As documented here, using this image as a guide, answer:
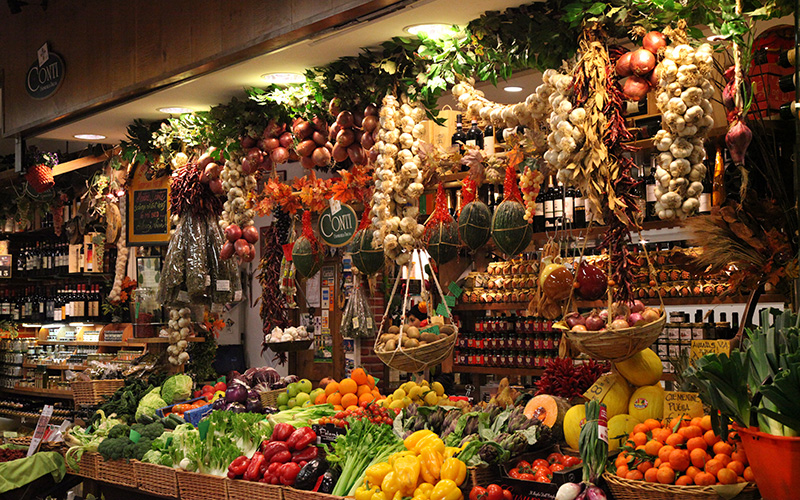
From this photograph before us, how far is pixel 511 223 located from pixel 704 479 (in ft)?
5.95

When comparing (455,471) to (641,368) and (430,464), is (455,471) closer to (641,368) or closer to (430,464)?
(430,464)

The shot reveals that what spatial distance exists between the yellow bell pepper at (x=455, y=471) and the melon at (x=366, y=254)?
1.72 m

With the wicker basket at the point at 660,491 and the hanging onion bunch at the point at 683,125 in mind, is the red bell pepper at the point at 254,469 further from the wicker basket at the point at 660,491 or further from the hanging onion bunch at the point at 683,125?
the hanging onion bunch at the point at 683,125

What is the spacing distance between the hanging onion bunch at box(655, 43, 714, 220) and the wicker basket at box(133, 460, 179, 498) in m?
3.07

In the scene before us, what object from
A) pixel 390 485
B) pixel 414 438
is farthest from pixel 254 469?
pixel 390 485

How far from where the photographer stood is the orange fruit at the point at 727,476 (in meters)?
2.71

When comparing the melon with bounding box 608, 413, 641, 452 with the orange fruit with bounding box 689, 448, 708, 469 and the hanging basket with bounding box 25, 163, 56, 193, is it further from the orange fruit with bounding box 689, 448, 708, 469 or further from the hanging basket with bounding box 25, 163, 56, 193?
the hanging basket with bounding box 25, 163, 56, 193

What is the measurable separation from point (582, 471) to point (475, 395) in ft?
13.7

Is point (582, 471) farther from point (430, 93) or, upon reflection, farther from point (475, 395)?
point (475, 395)

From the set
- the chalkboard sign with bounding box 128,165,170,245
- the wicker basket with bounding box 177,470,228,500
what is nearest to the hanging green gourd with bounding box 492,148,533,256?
the wicker basket with bounding box 177,470,228,500

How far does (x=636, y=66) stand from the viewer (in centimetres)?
336

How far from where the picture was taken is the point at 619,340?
128 inches

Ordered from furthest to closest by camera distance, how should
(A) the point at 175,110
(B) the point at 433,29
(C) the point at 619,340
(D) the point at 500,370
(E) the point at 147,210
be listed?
(D) the point at 500,370 → (E) the point at 147,210 → (A) the point at 175,110 → (B) the point at 433,29 → (C) the point at 619,340

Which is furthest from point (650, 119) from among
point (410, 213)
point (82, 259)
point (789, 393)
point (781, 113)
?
point (82, 259)
